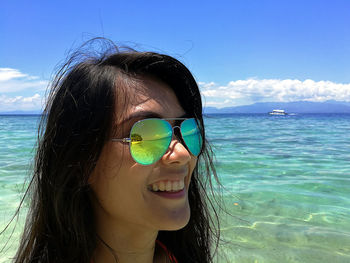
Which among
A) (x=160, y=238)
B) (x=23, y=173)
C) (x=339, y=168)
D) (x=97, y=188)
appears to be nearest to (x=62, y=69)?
(x=97, y=188)

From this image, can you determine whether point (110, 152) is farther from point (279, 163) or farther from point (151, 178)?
point (279, 163)

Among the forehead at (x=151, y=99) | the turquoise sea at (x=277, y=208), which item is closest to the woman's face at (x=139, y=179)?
the forehead at (x=151, y=99)

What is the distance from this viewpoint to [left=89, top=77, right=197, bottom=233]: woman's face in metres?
1.30

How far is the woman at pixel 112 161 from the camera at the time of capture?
1.33m

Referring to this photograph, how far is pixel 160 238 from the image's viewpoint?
1826mm

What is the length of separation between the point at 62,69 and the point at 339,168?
743 centimetres

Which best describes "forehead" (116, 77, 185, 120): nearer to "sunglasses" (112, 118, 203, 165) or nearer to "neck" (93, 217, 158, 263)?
"sunglasses" (112, 118, 203, 165)

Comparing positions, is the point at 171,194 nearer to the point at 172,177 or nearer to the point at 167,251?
the point at 172,177

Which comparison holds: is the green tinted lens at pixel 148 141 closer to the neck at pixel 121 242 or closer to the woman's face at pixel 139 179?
the woman's face at pixel 139 179

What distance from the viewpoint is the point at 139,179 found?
4.29 ft

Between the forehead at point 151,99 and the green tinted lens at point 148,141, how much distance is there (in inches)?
2.3

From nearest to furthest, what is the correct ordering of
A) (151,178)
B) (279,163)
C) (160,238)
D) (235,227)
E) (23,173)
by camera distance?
1. (151,178)
2. (160,238)
3. (235,227)
4. (23,173)
5. (279,163)

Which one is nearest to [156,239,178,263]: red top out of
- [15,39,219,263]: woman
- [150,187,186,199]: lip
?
[15,39,219,263]: woman

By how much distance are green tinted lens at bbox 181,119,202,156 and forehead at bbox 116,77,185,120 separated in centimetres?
6
